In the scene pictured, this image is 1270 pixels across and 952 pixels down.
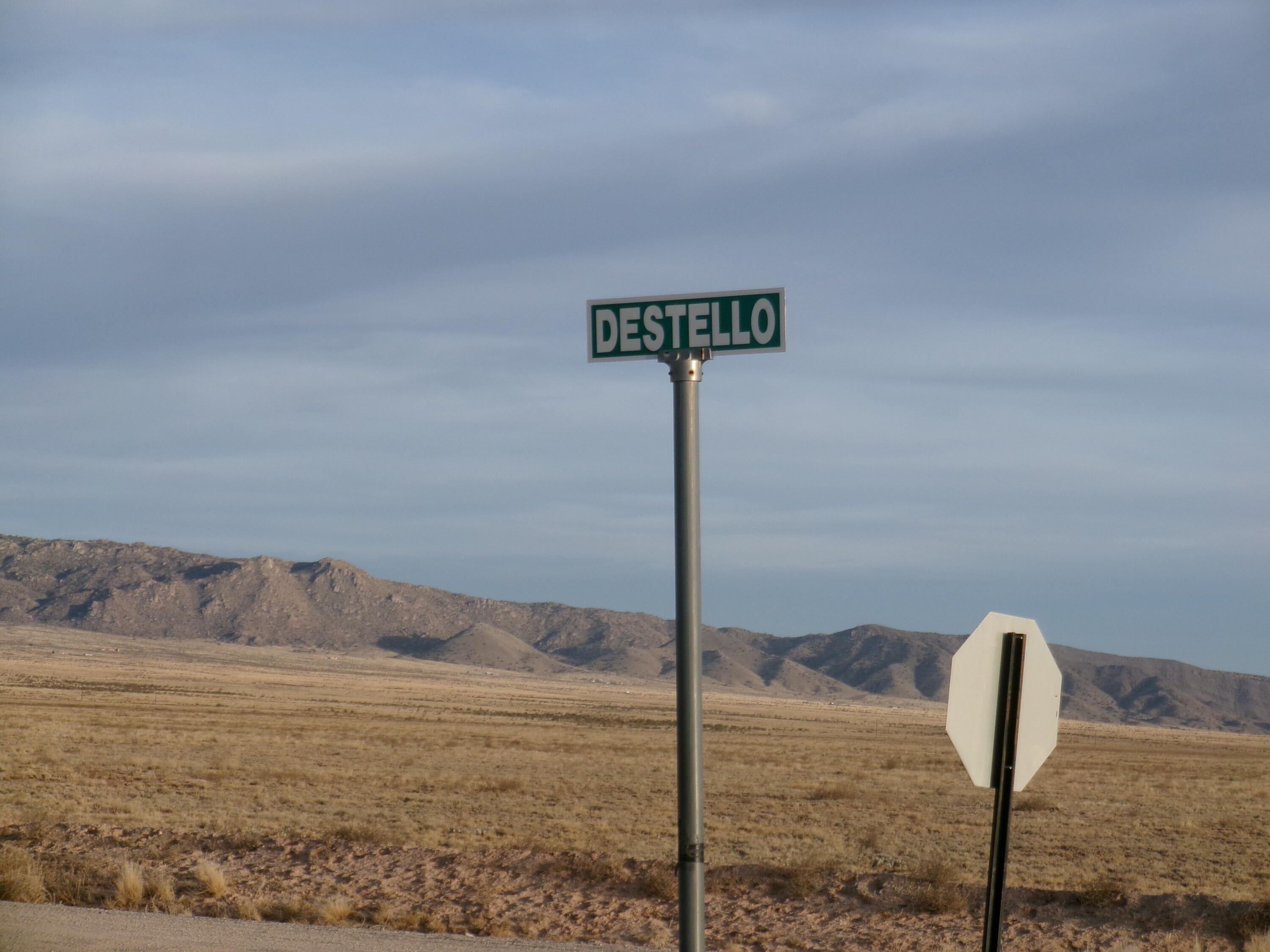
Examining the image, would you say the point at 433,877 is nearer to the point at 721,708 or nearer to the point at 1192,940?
the point at 1192,940

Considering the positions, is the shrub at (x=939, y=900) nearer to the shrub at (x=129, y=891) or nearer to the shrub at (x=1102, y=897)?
the shrub at (x=1102, y=897)

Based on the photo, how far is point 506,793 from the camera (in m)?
Answer: 30.5

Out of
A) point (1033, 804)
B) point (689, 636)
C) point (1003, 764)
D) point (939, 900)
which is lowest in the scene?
point (1033, 804)

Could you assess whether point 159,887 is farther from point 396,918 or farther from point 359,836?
point 359,836

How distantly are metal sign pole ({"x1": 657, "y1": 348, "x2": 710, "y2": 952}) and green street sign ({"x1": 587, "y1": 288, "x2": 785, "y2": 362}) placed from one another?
0.06 meters

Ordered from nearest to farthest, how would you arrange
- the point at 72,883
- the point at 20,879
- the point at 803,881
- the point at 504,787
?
the point at 20,879 → the point at 803,881 → the point at 72,883 → the point at 504,787

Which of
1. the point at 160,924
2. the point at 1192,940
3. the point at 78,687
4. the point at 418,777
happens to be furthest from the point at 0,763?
the point at 78,687

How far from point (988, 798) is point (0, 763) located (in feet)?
88.0

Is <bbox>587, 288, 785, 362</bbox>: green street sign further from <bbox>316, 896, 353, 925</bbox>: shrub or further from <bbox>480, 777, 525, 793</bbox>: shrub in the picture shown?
<bbox>480, 777, 525, 793</bbox>: shrub

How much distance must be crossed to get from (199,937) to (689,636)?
301 inches

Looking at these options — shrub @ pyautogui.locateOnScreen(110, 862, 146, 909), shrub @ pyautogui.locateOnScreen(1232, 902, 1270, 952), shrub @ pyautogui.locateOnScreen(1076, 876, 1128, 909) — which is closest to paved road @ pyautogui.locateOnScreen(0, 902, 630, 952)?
shrub @ pyautogui.locateOnScreen(110, 862, 146, 909)

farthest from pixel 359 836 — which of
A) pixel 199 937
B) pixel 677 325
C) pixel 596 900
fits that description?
pixel 677 325

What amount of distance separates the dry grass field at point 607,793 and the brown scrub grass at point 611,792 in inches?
5.1

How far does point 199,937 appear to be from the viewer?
1007cm
